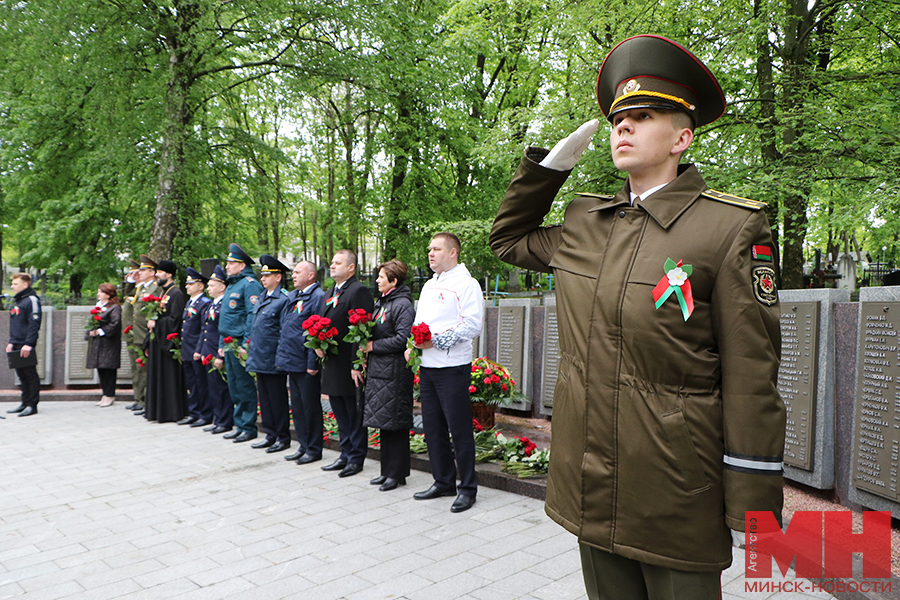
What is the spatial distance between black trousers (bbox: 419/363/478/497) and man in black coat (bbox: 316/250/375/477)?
1.15 metres

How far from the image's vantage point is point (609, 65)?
2.09 metres

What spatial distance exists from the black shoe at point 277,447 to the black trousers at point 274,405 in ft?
0.14

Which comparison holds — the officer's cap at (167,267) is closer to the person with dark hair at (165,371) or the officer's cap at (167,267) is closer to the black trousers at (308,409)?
the person with dark hair at (165,371)

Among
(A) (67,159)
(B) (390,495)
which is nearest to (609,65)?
(B) (390,495)

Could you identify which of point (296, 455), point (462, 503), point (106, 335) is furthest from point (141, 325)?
point (462, 503)

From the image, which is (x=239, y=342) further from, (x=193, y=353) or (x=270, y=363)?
(x=193, y=353)

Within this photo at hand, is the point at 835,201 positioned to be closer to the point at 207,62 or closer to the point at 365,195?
the point at 207,62

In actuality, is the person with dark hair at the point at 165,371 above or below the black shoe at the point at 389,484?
above

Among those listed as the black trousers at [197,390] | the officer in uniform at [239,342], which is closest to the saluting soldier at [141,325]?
the black trousers at [197,390]

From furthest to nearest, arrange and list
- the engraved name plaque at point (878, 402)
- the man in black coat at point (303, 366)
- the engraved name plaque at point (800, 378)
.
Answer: the man in black coat at point (303, 366)
the engraved name plaque at point (800, 378)
the engraved name plaque at point (878, 402)

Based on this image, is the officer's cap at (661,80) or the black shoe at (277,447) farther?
the black shoe at (277,447)

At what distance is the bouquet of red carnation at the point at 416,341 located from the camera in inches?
205

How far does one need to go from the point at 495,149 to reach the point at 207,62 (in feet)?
23.4
